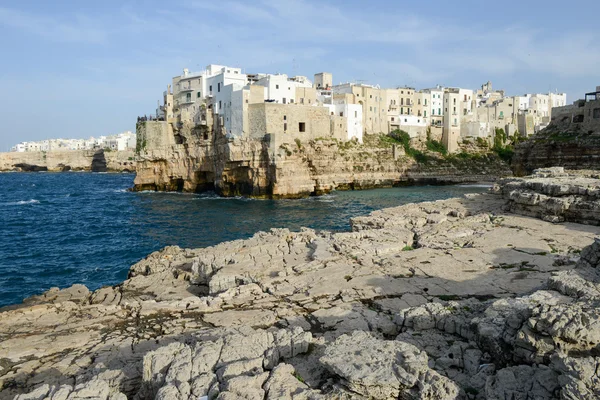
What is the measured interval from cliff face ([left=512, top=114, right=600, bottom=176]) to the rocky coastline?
105ft

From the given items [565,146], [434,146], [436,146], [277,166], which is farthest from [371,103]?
[565,146]

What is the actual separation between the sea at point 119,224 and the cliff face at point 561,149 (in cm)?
1120

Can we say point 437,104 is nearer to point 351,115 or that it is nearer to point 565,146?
point 351,115

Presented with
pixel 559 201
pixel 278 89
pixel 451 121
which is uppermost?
pixel 278 89

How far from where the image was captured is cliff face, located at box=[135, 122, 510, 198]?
50.6 meters

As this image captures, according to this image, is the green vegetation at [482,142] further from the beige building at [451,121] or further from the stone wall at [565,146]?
the stone wall at [565,146]

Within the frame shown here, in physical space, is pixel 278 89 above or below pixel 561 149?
above

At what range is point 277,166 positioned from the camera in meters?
49.4

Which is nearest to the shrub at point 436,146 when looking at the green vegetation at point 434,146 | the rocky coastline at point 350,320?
the green vegetation at point 434,146

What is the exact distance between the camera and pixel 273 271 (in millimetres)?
13758

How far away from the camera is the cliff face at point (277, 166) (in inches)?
1991

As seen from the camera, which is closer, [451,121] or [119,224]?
[119,224]

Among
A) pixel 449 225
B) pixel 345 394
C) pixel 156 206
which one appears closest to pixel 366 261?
pixel 449 225

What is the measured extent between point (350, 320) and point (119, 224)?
A: 30.2 metres
